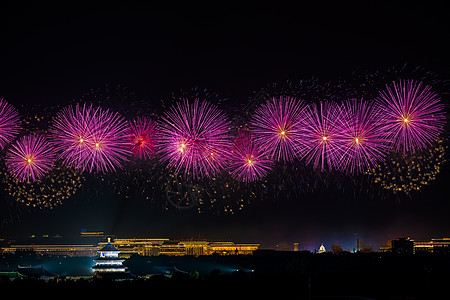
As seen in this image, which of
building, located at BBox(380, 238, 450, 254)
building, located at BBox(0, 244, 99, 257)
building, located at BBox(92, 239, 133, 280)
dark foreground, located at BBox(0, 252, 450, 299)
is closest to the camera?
dark foreground, located at BBox(0, 252, 450, 299)

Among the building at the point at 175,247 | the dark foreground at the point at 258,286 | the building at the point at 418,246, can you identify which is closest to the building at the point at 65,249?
the building at the point at 175,247

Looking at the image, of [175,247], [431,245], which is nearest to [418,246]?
[431,245]

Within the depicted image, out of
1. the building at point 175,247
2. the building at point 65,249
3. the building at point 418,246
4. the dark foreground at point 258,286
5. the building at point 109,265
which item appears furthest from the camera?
the building at point 65,249

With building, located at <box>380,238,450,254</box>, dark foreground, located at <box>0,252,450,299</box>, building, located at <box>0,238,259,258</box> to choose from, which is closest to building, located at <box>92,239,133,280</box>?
dark foreground, located at <box>0,252,450,299</box>

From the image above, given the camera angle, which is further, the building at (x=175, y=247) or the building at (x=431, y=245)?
the building at (x=175, y=247)

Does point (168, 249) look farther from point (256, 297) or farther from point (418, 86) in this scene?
point (418, 86)

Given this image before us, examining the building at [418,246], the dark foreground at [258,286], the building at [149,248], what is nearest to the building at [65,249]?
the building at [149,248]

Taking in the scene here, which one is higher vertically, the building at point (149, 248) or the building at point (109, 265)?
the building at point (149, 248)

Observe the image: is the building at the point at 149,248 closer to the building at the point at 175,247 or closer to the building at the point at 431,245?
the building at the point at 175,247

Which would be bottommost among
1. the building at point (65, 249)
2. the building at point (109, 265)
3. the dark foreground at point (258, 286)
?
the dark foreground at point (258, 286)

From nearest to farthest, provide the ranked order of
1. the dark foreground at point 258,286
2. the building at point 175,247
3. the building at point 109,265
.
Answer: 1. the dark foreground at point 258,286
2. the building at point 109,265
3. the building at point 175,247

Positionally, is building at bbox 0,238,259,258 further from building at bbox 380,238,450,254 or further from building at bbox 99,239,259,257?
building at bbox 380,238,450,254

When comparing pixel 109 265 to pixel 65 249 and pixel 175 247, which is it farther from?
pixel 65 249
